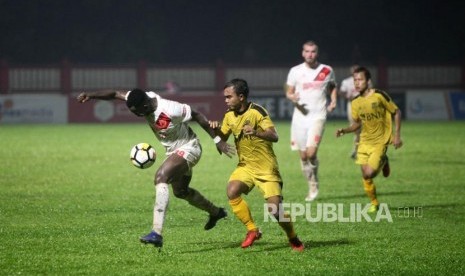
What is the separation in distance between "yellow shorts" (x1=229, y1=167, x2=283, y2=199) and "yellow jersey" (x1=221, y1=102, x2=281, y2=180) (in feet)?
0.13

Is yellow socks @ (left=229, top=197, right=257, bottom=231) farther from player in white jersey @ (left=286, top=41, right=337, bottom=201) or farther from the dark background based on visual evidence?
the dark background

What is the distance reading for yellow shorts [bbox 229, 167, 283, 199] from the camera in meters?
9.89

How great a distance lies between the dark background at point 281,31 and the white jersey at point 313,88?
28782 millimetres

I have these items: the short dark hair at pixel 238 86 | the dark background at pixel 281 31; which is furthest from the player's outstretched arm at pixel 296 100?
the dark background at pixel 281 31

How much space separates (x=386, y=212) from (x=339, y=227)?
1515 millimetres

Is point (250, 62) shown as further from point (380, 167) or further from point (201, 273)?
point (201, 273)

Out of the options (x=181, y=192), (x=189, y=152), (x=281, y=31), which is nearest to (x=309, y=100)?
(x=181, y=192)

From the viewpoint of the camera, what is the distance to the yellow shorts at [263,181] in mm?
9885

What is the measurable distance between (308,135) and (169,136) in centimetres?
505

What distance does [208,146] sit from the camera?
26.7m

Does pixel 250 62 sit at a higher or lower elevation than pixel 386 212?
higher

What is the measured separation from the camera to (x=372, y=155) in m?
13.2

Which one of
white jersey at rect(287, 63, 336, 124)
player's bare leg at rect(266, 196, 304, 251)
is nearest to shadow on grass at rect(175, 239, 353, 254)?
player's bare leg at rect(266, 196, 304, 251)

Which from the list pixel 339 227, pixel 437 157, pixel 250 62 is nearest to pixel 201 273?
pixel 339 227
